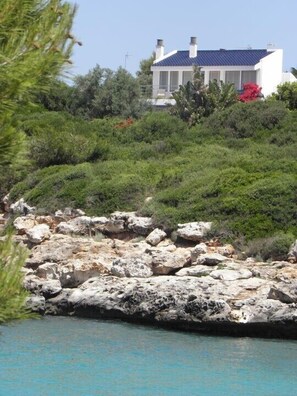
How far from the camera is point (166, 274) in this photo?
21.7 meters

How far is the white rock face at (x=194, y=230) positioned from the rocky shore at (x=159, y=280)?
0.08 feet

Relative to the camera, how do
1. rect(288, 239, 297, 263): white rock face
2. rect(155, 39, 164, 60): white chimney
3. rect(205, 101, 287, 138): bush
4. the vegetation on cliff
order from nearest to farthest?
rect(288, 239, 297, 263): white rock face, the vegetation on cliff, rect(205, 101, 287, 138): bush, rect(155, 39, 164, 60): white chimney

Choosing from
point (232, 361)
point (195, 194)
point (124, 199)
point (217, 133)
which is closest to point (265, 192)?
point (195, 194)

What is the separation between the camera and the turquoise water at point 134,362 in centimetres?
1458

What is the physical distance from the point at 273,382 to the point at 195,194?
1181 cm

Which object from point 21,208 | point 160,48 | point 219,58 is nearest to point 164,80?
point 160,48

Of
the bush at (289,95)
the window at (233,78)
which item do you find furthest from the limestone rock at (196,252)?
the window at (233,78)

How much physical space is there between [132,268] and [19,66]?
52.8ft

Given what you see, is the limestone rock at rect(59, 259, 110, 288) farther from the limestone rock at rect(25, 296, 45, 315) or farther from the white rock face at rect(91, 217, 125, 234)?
the white rock face at rect(91, 217, 125, 234)

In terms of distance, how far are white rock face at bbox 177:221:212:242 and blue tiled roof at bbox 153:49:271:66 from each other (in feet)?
116

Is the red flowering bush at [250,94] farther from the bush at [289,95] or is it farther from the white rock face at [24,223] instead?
the white rock face at [24,223]

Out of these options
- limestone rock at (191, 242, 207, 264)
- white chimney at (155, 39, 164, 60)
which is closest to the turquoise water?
limestone rock at (191, 242, 207, 264)

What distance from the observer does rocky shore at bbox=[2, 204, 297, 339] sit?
18500 millimetres

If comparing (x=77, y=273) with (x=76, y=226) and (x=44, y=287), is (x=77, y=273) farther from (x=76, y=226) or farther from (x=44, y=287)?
(x=76, y=226)
